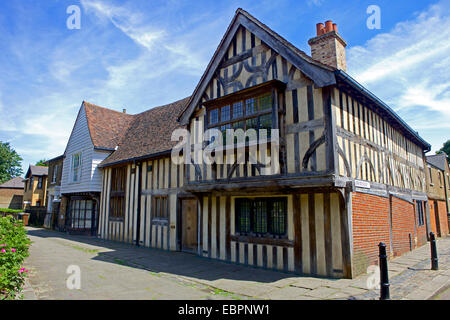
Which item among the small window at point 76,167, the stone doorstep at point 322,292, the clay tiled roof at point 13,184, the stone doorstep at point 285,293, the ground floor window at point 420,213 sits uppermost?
the clay tiled roof at point 13,184

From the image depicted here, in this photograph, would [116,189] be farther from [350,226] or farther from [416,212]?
[416,212]

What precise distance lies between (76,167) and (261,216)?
49.4 feet

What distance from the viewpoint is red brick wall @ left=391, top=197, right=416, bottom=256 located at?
34.6ft

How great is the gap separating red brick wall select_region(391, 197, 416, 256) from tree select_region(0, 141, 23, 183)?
2490 inches

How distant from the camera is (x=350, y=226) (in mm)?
7406

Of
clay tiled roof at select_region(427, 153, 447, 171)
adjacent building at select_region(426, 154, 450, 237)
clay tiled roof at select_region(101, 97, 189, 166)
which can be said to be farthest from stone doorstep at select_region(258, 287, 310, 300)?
clay tiled roof at select_region(427, 153, 447, 171)

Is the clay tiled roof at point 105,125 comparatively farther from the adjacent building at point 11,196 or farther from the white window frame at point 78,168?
the adjacent building at point 11,196

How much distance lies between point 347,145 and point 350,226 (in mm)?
2251

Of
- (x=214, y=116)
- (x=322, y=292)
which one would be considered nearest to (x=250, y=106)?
(x=214, y=116)

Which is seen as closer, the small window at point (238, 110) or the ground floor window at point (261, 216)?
the ground floor window at point (261, 216)

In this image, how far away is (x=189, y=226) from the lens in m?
12.1

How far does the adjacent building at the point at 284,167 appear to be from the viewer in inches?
298

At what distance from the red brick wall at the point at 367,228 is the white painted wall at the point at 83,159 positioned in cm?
1469

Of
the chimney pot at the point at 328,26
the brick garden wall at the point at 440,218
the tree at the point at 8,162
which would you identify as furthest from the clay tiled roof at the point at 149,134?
the tree at the point at 8,162
